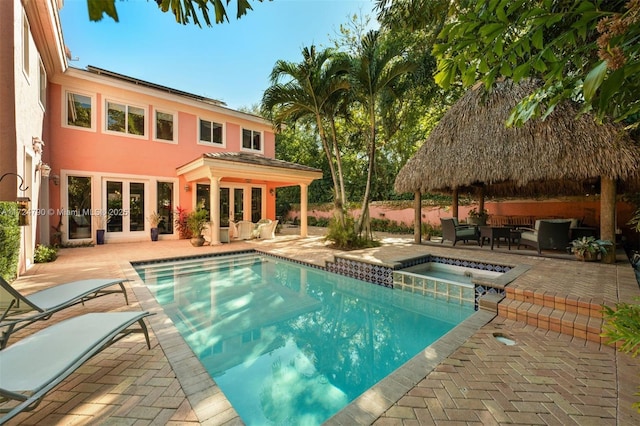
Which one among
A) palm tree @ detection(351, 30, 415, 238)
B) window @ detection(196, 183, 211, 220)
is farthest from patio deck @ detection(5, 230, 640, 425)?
window @ detection(196, 183, 211, 220)

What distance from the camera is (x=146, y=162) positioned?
40.5 ft

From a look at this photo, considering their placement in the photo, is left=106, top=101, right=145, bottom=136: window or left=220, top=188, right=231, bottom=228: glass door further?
left=220, top=188, right=231, bottom=228: glass door

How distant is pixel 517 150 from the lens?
832 centimetres

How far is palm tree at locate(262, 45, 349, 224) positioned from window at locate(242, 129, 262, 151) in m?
5.22

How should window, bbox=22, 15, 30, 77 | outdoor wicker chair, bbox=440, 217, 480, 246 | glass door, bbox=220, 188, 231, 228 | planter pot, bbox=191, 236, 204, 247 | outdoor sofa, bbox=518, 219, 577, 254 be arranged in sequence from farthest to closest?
glass door, bbox=220, 188, 231, 228, planter pot, bbox=191, 236, 204, 247, outdoor wicker chair, bbox=440, 217, 480, 246, outdoor sofa, bbox=518, 219, 577, 254, window, bbox=22, 15, 30, 77

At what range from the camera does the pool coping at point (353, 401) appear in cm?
222

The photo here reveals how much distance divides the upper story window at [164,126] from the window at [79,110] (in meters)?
2.34

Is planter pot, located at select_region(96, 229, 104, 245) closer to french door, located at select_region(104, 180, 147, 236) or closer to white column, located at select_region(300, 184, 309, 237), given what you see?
french door, located at select_region(104, 180, 147, 236)

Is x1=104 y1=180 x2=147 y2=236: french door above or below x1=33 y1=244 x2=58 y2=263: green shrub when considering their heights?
above

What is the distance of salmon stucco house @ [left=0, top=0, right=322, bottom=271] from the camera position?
24.6ft

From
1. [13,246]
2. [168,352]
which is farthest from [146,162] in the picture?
[168,352]

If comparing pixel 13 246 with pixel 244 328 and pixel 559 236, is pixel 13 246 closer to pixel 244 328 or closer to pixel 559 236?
pixel 244 328

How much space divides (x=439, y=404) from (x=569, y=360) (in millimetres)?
1955

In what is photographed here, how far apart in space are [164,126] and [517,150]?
14190 mm
